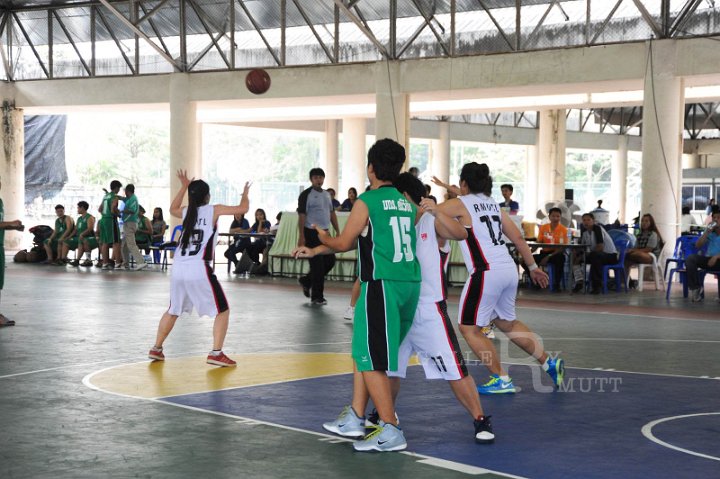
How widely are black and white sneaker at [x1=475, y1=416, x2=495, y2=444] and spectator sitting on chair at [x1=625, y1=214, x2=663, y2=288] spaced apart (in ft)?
43.5

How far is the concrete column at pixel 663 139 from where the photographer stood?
21250 millimetres

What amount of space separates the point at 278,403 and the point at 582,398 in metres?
2.37

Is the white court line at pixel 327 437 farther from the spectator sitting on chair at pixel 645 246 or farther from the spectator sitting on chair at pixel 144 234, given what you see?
the spectator sitting on chair at pixel 144 234

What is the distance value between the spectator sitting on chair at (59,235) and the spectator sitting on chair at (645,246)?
43.7ft

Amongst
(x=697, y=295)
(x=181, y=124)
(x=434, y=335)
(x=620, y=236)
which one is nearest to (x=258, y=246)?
(x=181, y=124)

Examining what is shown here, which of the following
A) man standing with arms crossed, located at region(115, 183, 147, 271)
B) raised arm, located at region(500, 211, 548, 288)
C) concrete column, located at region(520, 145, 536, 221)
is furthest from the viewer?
concrete column, located at region(520, 145, 536, 221)

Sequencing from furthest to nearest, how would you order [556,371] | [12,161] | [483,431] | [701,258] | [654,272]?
[12,161], [654,272], [701,258], [556,371], [483,431]

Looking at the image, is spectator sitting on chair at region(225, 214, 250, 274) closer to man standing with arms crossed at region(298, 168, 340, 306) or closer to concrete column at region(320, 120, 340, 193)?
man standing with arms crossed at region(298, 168, 340, 306)

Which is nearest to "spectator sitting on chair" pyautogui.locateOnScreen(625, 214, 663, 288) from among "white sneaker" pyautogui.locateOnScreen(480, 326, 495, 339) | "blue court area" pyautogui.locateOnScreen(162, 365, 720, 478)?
"white sneaker" pyautogui.locateOnScreen(480, 326, 495, 339)

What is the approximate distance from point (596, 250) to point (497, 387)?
10664mm

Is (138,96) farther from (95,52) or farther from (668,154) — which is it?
(668,154)

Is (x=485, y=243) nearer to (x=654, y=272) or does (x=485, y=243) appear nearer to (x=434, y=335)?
(x=434, y=335)

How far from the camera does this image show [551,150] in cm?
3747

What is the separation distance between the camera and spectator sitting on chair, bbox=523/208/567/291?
1869 centimetres
